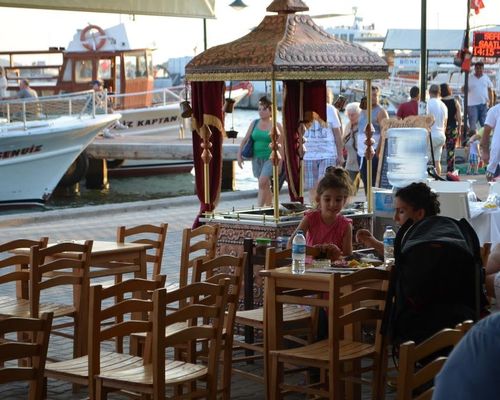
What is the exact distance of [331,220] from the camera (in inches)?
340

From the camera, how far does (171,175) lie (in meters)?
36.6

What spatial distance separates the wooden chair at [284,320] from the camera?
785 centimetres

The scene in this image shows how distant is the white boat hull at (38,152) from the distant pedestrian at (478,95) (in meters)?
8.79

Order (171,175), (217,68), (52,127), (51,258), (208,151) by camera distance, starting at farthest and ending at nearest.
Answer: (171,175)
(52,127)
(208,151)
(217,68)
(51,258)

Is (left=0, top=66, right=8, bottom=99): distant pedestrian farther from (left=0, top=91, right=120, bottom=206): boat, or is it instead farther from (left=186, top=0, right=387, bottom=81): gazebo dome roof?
(left=186, top=0, right=387, bottom=81): gazebo dome roof

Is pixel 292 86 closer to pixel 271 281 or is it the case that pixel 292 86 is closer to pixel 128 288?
pixel 271 281

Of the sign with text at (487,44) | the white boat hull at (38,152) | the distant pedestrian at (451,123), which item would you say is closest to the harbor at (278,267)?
the distant pedestrian at (451,123)

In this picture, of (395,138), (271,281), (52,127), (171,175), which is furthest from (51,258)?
(171,175)

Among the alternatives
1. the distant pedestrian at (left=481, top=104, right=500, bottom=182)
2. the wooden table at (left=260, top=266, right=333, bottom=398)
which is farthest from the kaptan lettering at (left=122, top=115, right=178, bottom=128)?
the wooden table at (left=260, top=266, right=333, bottom=398)

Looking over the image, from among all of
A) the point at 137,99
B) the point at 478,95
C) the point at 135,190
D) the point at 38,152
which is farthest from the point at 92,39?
the point at 478,95

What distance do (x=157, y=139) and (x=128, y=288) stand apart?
30388mm

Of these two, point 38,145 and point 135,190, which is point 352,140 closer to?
point 38,145

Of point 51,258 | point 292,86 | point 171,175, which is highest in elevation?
point 292,86

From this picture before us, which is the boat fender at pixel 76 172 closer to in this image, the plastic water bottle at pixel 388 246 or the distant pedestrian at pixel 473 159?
the distant pedestrian at pixel 473 159
